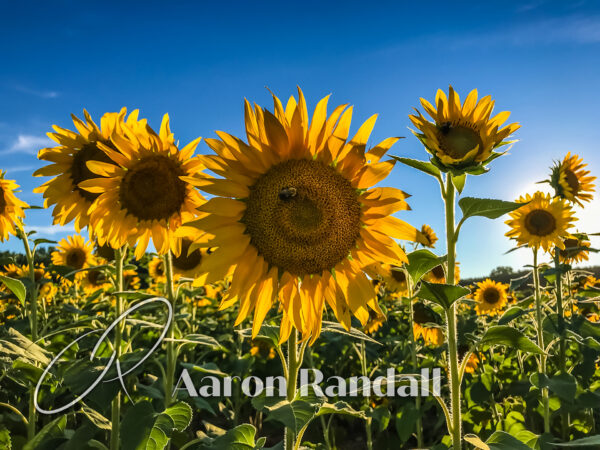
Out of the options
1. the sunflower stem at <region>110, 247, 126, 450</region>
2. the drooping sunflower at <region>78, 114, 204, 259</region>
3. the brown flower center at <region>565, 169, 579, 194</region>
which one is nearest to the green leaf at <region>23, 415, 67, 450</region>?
the sunflower stem at <region>110, 247, 126, 450</region>

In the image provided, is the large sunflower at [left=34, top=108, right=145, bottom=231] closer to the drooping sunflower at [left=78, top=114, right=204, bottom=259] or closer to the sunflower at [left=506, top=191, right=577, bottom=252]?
the drooping sunflower at [left=78, top=114, right=204, bottom=259]

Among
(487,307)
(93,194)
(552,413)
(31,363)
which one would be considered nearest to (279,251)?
(31,363)

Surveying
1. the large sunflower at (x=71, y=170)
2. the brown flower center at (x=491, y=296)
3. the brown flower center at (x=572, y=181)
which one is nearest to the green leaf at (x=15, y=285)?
the large sunflower at (x=71, y=170)

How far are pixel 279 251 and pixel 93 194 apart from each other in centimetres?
187

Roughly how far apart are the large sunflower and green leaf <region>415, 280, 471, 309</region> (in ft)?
7.98

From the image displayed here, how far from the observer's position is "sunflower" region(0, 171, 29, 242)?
13.6ft

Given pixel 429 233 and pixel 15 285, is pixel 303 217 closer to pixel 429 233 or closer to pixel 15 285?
pixel 15 285

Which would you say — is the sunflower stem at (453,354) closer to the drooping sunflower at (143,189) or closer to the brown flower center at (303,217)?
the brown flower center at (303,217)

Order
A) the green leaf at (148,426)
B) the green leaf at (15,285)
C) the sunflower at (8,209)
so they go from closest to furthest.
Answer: the green leaf at (148,426) → the green leaf at (15,285) → the sunflower at (8,209)

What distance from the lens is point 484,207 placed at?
2.09 metres

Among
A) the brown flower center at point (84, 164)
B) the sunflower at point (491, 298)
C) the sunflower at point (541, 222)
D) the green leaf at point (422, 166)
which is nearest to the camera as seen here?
the green leaf at point (422, 166)

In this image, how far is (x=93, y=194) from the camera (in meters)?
3.35

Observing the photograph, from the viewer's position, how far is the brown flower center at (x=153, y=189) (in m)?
2.96

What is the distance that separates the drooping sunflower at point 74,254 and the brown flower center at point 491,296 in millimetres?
6374
